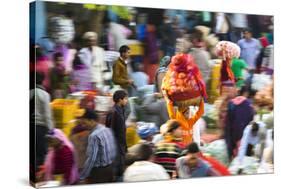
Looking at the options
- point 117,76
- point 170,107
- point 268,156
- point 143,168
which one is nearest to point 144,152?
point 143,168

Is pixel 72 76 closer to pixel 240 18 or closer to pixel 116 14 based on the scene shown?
pixel 116 14

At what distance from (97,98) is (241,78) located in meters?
1.54

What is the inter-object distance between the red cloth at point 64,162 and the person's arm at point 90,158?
14 centimetres

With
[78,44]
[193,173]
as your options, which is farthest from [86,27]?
[193,173]

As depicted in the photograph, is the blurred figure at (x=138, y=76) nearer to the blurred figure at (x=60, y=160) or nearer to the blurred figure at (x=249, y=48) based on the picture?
the blurred figure at (x=60, y=160)

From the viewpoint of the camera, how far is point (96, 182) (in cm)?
652

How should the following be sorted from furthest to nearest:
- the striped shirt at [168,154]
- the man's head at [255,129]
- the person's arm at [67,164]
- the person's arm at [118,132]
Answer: the man's head at [255,129], the striped shirt at [168,154], the person's arm at [118,132], the person's arm at [67,164]

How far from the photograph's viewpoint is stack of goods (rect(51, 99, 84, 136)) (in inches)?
249

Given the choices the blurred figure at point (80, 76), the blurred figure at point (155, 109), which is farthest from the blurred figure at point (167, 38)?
the blurred figure at point (80, 76)

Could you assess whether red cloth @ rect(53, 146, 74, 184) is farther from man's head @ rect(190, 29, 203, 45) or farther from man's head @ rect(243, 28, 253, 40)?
man's head @ rect(243, 28, 253, 40)

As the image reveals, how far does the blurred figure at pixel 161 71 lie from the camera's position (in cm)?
679

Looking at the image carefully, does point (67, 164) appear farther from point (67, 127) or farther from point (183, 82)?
point (183, 82)

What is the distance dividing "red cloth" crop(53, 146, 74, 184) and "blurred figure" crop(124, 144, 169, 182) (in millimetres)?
546

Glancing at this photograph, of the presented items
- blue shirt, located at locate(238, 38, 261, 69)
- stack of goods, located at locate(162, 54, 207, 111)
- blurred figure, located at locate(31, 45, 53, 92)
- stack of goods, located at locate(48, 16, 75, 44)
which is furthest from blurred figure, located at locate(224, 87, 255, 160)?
blurred figure, located at locate(31, 45, 53, 92)
